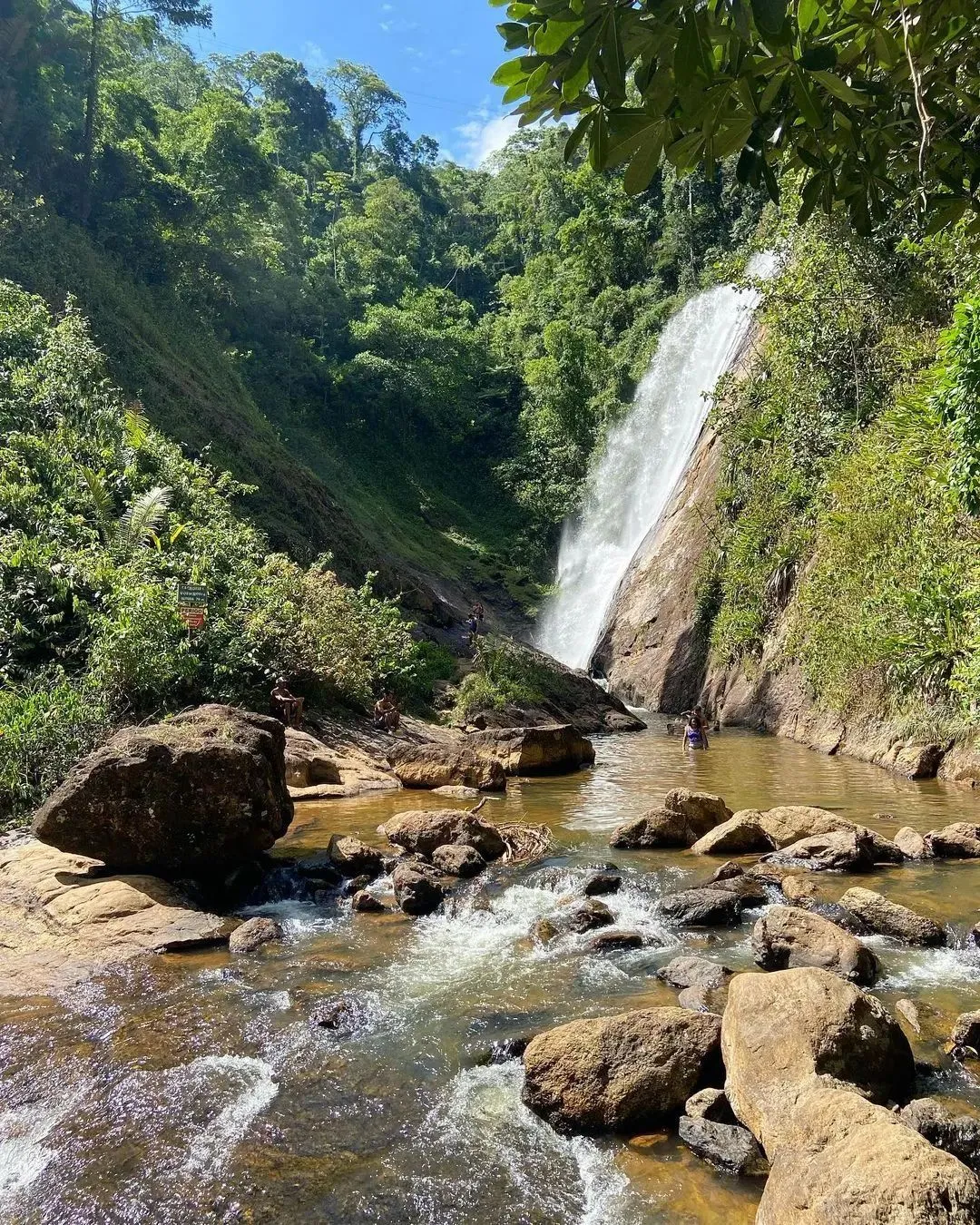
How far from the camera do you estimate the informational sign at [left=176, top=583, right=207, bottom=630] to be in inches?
491

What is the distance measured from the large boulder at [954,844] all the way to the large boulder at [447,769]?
628 cm

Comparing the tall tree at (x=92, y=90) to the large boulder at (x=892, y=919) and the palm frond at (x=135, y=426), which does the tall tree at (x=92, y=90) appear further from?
the large boulder at (x=892, y=919)

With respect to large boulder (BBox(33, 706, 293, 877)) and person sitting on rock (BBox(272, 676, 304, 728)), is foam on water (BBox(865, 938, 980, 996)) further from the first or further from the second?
person sitting on rock (BBox(272, 676, 304, 728))

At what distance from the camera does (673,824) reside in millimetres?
9375

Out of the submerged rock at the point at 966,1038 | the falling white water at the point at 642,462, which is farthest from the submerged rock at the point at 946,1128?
the falling white water at the point at 642,462

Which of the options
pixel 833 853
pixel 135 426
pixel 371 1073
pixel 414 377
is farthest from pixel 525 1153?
pixel 414 377

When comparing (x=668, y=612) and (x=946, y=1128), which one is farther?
(x=668, y=612)

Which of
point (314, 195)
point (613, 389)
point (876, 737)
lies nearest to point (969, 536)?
point (876, 737)

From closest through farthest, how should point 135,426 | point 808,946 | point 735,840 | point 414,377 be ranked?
point 808,946, point 735,840, point 135,426, point 414,377

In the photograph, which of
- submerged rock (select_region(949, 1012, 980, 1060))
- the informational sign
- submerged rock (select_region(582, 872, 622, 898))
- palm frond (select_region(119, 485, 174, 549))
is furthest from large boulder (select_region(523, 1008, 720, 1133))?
palm frond (select_region(119, 485, 174, 549))

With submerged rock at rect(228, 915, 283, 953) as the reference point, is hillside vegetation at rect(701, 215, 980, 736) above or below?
above

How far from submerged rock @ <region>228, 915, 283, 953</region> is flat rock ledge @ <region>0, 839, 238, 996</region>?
0.16m

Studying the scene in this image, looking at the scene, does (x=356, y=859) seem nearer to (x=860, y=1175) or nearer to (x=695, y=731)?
(x=860, y=1175)

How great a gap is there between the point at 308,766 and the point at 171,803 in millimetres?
5114
